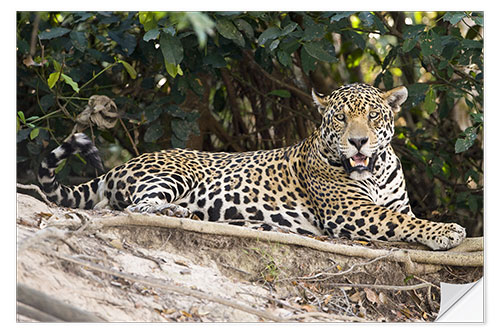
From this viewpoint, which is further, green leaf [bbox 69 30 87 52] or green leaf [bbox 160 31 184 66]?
green leaf [bbox 69 30 87 52]

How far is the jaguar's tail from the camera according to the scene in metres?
5.07

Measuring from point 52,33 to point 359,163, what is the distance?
8.44 feet

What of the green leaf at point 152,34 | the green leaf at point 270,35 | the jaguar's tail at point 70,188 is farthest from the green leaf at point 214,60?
the jaguar's tail at point 70,188

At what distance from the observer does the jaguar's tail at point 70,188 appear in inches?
200

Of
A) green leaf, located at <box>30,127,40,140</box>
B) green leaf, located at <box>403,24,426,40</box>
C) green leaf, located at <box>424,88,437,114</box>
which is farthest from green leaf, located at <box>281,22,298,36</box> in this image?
green leaf, located at <box>30,127,40,140</box>

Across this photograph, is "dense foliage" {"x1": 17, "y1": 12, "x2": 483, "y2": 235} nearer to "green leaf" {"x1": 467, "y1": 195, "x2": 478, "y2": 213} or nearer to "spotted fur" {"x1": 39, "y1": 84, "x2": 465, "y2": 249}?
"green leaf" {"x1": 467, "y1": 195, "x2": 478, "y2": 213}

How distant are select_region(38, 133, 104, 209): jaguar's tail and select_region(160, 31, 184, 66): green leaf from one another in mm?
856

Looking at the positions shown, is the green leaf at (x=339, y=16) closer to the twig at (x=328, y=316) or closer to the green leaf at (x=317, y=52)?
the green leaf at (x=317, y=52)

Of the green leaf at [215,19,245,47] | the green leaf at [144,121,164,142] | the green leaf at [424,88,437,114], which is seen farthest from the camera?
the green leaf at [144,121,164,142]

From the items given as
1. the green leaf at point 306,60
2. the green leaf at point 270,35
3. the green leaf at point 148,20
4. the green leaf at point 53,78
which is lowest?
the green leaf at point 53,78

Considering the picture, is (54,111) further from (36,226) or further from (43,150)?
(36,226)

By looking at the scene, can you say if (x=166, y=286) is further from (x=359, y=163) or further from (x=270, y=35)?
(x=270, y=35)
